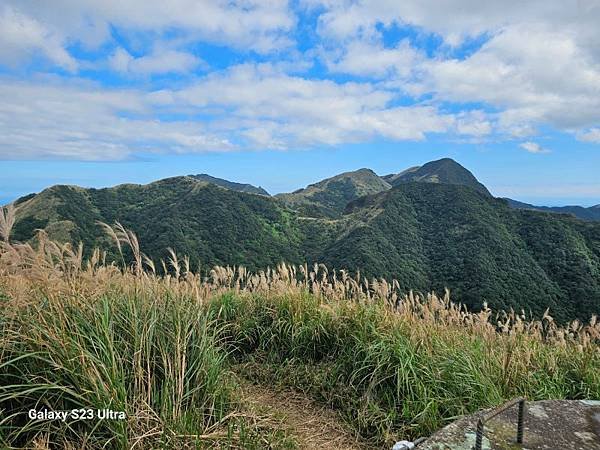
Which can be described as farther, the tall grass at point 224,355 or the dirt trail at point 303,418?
the dirt trail at point 303,418

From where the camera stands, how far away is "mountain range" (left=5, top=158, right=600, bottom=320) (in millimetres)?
48062

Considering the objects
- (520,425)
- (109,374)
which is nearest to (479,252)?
(520,425)

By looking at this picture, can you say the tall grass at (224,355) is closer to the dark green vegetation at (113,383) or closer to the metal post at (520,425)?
the dark green vegetation at (113,383)

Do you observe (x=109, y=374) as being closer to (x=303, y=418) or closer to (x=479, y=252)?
(x=303, y=418)

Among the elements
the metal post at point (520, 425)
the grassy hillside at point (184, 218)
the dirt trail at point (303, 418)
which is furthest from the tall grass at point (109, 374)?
the grassy hillside at point (184, 218)

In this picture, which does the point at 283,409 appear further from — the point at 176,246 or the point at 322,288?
the point at 176,246

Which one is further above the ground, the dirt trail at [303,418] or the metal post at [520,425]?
the metal post at [520,425]

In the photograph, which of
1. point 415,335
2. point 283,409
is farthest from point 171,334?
point 415,335

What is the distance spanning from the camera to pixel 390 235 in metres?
71.6

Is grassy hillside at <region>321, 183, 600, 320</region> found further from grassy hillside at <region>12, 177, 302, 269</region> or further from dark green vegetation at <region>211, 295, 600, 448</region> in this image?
dark green vegetation at <region>211, 295, 600, 448</region>

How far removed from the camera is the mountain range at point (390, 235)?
4806 centimetres

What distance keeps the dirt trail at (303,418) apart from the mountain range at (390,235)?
32785 millimetres

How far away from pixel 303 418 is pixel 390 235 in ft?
231

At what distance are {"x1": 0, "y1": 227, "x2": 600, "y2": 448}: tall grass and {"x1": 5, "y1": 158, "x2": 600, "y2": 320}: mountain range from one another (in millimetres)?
31968
